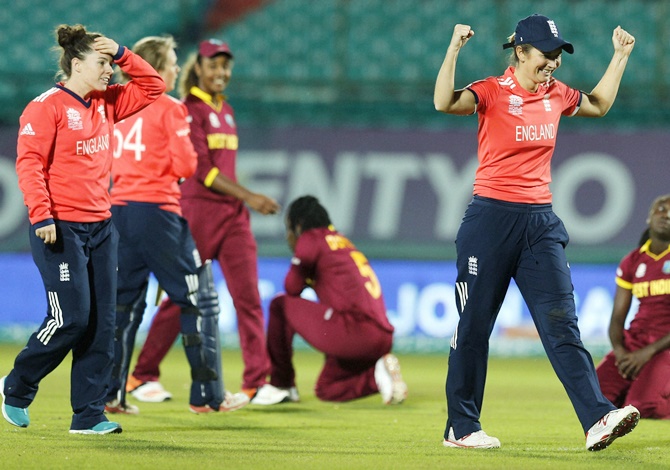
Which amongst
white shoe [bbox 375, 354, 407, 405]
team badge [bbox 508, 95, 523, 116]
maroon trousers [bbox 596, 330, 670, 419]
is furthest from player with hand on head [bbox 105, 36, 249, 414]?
maroon trousers [bbox 596, 330, 670, 419]

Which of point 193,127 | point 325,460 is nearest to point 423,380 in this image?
point 193,127

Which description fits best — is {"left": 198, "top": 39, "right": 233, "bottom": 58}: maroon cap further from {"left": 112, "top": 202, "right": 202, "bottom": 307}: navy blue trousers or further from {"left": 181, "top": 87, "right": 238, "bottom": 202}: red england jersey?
{"left": 112, "top": 202, "right": 202, "bottom": 307}: navy blue trousers

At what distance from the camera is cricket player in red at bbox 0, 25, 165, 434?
570 cm

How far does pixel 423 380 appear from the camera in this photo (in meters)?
9.73

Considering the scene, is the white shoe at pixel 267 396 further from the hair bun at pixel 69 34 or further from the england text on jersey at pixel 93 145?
the hair bun at pixel 69 34

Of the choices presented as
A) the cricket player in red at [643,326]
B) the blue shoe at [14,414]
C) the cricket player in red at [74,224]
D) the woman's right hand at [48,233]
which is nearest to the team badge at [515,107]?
the cricket player in red at [74,224]

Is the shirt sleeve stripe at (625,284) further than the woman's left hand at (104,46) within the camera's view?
Yes

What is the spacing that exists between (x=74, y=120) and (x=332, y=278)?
2.92 metres

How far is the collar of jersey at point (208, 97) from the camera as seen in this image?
317 inches

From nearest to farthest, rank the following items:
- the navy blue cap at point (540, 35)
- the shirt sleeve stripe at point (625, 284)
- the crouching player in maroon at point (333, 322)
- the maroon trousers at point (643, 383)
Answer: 1. the navy blue cap at point (540, 35)
2. the maroon trousers at point (643, 383)
3. the shirt sleeve stripe at point (625, 284)
4. the crouching player in maroon at point (333, 322)

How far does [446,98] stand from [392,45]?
9.77 meters

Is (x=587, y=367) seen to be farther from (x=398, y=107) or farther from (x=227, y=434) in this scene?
(x=398, y=107)

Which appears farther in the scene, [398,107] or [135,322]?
[398,107]

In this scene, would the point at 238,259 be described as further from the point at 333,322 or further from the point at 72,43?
the point at 72,43
